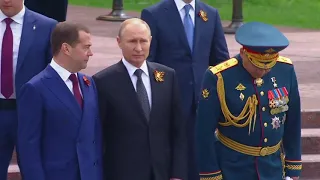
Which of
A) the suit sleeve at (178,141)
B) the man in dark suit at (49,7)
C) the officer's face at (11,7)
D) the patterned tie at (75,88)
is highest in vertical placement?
the officer's face at (11,7)

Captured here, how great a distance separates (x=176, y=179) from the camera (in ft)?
17.5

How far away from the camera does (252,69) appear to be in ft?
16.9

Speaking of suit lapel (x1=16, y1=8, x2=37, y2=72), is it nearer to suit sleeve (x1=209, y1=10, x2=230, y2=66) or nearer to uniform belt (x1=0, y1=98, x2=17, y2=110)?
uniform belt (x1=0, y1=98, x2=17, y2=110)

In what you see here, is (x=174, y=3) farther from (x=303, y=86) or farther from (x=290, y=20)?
(x=290, y=20)

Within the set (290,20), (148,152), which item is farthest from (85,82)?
(290,20)

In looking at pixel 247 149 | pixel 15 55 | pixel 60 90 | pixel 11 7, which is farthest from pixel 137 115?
pixel 11 7

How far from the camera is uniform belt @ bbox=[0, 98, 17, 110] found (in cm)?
583

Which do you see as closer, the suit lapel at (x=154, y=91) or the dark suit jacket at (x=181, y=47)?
the suit lapel at (x=154, y=91)

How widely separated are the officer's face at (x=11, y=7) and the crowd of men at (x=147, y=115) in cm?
78

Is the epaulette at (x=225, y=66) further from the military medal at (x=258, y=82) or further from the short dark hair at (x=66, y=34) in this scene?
the short dark hair at (x=66, y=34)

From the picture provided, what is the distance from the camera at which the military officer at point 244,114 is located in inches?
204

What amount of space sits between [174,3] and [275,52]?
1.56m

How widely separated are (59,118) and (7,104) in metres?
1.00

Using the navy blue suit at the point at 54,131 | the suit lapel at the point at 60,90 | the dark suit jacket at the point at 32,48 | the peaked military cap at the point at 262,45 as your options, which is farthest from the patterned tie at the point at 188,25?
the suit lapel at the point at 60,90
